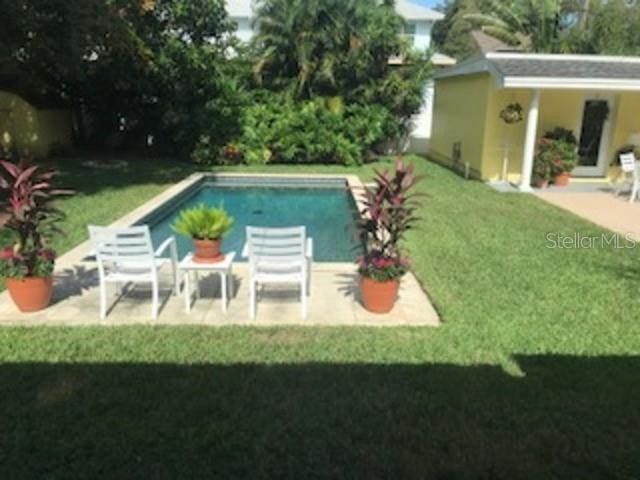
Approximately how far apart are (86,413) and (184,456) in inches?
37.9

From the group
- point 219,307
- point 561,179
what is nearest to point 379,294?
point 219,307

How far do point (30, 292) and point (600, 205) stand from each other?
1188 centimetres

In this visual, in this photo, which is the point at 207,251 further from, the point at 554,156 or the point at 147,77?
the point at 147,77

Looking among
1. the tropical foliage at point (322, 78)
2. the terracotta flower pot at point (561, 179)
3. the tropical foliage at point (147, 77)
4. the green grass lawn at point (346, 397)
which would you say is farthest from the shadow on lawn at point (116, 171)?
the terracotta flower pot at point (561, 179)

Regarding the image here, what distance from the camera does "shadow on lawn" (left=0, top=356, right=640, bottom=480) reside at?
3.42 metres

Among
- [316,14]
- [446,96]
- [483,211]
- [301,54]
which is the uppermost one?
[316,14]

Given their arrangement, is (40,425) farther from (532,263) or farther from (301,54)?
(301,54)

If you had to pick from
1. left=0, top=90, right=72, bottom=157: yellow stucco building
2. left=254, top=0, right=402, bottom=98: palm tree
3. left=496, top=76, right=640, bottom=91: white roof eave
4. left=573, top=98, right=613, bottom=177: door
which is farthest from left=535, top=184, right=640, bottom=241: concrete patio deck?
left=0, top=90, right=72, bottom=157: yellow stucco building

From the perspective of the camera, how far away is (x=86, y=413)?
3.94 metres

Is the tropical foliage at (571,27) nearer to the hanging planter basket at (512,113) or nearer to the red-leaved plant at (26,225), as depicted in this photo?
the hanging planter basket at (512,113)

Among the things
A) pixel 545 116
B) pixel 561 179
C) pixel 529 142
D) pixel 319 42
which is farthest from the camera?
pixel 319 42

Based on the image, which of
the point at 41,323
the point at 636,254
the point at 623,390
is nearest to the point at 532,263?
the point at 636,254

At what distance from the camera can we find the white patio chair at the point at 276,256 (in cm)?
554

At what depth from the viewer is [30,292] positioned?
567cm
